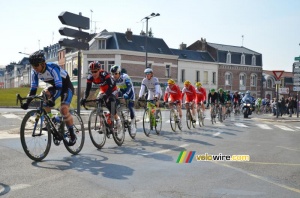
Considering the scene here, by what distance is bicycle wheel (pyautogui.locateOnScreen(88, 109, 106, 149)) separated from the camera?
794cm

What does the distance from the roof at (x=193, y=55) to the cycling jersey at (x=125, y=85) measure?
156 ft

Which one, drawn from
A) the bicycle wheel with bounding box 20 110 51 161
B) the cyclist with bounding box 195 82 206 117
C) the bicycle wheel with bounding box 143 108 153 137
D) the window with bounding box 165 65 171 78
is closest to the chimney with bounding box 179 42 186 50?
the window with bounding box 165 65 171 78

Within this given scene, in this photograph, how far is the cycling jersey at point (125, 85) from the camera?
989 centimetres

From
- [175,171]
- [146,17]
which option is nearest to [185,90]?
[175,171]

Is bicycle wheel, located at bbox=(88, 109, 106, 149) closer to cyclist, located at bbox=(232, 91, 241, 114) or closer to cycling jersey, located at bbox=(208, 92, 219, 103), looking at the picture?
cycling jersey, located at bbox=(208, 92, 219, 103)

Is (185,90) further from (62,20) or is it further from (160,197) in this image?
(160,197)

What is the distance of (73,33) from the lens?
11688 mm

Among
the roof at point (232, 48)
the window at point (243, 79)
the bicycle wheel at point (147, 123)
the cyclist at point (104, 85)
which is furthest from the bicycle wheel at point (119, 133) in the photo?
the window at point (243, 79)

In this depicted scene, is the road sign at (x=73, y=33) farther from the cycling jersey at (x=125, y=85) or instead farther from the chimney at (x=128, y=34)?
the chimney at (x=128, y=34)

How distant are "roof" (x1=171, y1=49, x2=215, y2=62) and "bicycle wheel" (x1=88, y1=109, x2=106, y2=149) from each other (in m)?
49.7

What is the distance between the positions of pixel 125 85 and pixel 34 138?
4.23 meters

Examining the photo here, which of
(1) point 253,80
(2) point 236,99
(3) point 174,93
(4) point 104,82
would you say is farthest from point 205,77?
(4) point 104,82

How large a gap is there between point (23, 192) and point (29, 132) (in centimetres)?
212

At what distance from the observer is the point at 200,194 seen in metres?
4.47
